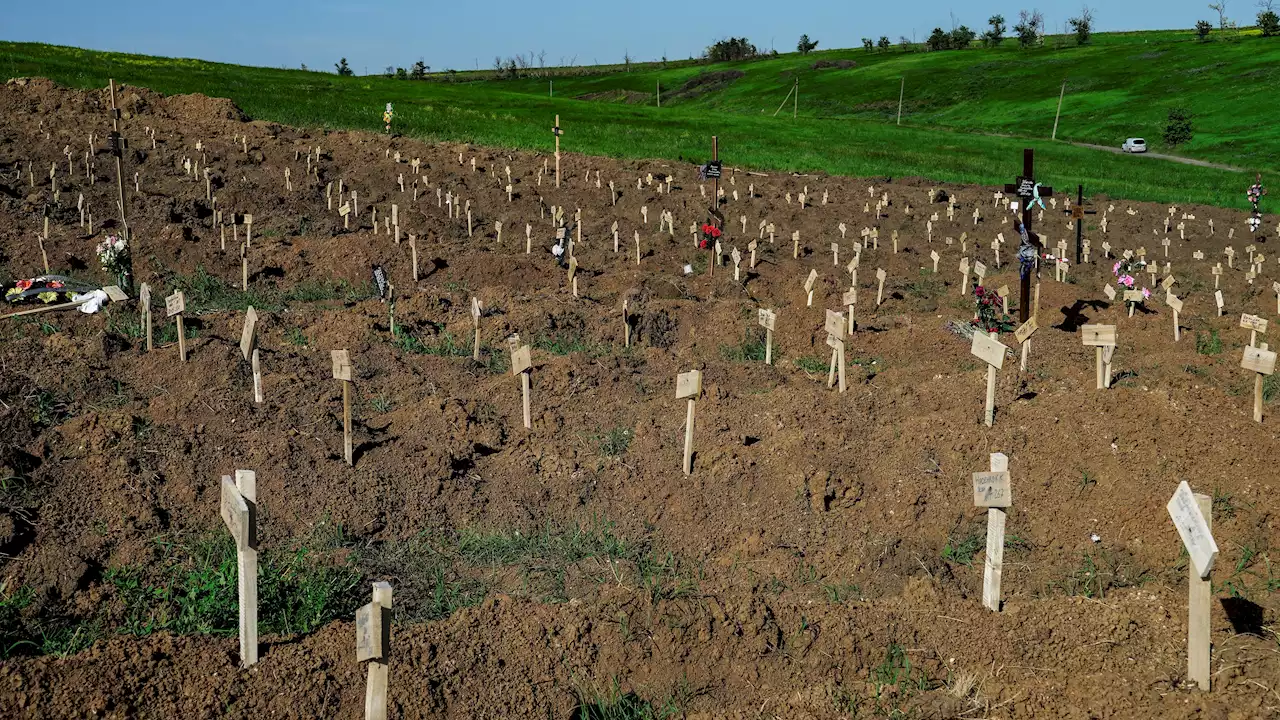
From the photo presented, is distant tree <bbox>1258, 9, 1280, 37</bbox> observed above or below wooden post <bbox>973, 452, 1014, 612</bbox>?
above

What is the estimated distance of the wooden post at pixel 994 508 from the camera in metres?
5.59

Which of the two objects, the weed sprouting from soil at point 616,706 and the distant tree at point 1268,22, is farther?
the distant tree at point 1268,22

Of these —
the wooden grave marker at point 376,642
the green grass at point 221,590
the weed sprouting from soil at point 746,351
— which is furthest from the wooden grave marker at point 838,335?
the wooden grave marker at point 376,642

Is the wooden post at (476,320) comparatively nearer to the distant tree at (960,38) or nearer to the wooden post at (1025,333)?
the wooden post at (1025,333)

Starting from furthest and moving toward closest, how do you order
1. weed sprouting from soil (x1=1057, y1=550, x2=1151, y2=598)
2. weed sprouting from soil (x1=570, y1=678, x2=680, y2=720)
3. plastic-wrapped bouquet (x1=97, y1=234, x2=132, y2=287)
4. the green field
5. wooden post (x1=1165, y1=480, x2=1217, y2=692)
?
the green field
plastic-wrapped bouquet (x1=97, y1=234, x2=132, y2=287)
weed sprouting from soil (x1=1057, y1=550, x2=1151, y2=598)
weed sprouting from soil (x1=570, y1=678, x2=680, y2=720)
wooden post (x1=1165, y1=480, x2=1217, y2=692)

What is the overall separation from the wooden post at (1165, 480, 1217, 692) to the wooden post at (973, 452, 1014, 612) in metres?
0.92

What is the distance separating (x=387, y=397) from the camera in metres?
9.94

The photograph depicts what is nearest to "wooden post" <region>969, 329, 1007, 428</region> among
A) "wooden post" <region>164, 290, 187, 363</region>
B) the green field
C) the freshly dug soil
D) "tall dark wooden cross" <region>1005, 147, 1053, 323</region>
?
the freshly dug soil

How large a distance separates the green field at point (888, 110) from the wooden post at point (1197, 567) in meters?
→ 24.2

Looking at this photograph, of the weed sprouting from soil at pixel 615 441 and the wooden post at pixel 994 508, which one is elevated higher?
the wooden post at pixel 994 508

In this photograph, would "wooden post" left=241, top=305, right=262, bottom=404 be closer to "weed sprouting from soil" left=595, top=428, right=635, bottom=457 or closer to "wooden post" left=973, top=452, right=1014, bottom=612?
"weed sprouting from soil" left=595, top=428, right=635, bottom=457

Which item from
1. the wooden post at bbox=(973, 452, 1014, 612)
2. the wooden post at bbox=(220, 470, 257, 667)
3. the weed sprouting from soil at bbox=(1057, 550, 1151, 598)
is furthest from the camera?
the weed sprouting from soil at bbox=(1057, 550, 1151, 598)

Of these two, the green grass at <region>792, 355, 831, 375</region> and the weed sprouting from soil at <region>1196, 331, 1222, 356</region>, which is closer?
the green grass at <region>792, 355, 831, 375</region>

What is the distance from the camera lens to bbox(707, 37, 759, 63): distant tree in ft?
395
